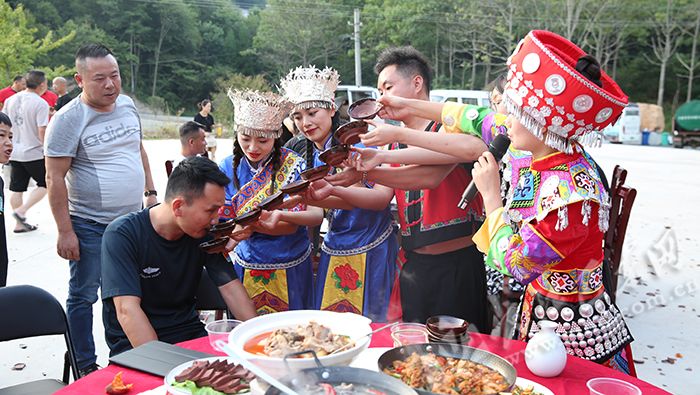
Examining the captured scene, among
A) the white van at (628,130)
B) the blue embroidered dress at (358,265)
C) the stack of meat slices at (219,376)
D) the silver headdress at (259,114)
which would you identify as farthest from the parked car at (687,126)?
the stack of meat slices at (219,376)

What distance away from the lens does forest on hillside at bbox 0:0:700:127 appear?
2927 cm

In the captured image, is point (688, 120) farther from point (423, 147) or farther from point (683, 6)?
point (423, 147)

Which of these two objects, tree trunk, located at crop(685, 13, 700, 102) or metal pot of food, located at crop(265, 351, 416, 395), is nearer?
metal pot of food, located at crop(265, 351, 416, 395)

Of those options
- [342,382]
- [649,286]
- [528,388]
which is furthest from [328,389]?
[649,286]

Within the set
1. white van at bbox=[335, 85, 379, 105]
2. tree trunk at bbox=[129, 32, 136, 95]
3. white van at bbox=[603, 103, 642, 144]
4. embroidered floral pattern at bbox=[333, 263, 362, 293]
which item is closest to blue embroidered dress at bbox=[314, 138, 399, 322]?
embroidered floral pattern at bbox=[333, 263, 362, 293]

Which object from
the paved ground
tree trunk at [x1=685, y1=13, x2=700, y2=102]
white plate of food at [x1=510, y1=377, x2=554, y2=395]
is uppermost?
tree trunk at [x1=685, y1=13, x2=700, y2=102]

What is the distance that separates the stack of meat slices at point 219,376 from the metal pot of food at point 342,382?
0.91 ft

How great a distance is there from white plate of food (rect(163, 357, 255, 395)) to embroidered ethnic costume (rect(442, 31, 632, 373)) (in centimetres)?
81

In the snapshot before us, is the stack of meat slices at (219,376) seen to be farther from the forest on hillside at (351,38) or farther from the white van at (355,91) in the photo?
the forest on hillside at (351,38)

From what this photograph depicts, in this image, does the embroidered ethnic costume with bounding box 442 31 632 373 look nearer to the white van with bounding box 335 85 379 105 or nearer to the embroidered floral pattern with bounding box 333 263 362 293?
the embroidered floral pattern with bounding box 333 263 362 293

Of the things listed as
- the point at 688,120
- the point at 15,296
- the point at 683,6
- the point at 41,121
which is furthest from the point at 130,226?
the point at 683,6

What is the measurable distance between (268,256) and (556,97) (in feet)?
5.26

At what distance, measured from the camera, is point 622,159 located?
48.2 ft

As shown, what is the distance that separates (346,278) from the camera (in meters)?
2.79
